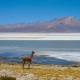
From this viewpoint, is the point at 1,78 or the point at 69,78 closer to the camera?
the point at 1,78

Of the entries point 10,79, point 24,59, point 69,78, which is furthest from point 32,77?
point 24,59

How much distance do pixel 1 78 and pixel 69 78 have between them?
14.7ft

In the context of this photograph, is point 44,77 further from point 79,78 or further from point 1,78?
point 1,78

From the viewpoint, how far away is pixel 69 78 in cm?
1532

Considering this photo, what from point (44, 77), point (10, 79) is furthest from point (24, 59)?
point (10, 79)

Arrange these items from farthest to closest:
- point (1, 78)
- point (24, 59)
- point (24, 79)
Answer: point (24, 59) → point (24, 79) → point (1, 78)

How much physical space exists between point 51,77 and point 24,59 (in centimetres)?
566

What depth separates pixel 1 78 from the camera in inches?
473

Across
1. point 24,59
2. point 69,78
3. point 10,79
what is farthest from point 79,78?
point 24,59

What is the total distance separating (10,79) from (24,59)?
29.6 ft

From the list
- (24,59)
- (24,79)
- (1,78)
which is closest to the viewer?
(1,78)

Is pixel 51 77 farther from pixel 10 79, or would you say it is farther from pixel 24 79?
pixel 10 79

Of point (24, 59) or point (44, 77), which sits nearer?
point (44, 77)

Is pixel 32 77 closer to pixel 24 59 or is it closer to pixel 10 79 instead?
pixel 10 79
